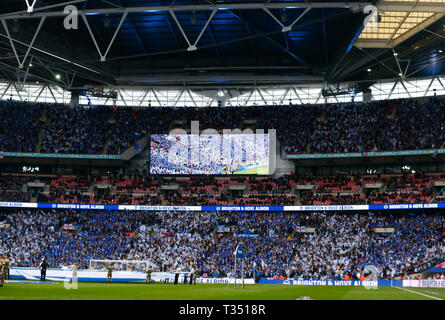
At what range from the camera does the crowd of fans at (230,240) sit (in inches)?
1751

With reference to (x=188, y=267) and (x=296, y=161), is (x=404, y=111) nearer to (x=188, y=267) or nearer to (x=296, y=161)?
(x=296, y=161)

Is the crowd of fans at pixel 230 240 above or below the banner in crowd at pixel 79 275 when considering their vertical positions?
above

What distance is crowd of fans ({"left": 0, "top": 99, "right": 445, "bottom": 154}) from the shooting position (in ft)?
185

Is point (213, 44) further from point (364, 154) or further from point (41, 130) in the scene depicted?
point (41, 130)

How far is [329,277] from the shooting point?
4241 centimetres

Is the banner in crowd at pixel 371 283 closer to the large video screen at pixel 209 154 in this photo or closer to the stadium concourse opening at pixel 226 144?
the stadium concourse opening at pixel 226 144

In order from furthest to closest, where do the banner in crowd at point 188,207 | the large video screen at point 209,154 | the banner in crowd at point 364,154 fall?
the large video screen at point 209,154 → the banner in crowd at point 364,154 → the banner in crowd at point 188,207

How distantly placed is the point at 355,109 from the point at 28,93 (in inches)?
1734

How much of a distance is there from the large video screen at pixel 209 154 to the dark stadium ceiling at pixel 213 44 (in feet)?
22.9

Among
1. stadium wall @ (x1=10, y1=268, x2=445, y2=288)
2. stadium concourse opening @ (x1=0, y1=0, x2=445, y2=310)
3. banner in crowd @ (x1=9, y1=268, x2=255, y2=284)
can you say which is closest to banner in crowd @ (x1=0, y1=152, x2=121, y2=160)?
stadium concourse opening @ (x1=0, y1=0, x2=445, y2=310)

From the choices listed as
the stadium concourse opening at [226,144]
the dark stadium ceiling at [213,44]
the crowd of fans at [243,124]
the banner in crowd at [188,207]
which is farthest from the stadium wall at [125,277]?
the crowd of fans at [243,124]

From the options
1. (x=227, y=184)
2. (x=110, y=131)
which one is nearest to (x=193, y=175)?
(x=227, y=184)

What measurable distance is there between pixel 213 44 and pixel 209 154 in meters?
17.3

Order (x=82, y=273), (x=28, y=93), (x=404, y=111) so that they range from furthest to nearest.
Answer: (x=28, y=93), (x=404, y=111), (x=82, y=273)
